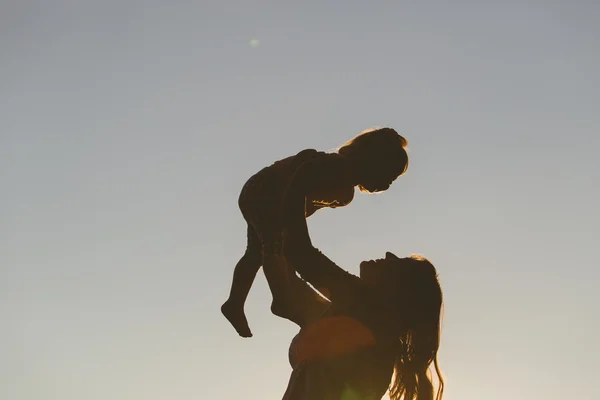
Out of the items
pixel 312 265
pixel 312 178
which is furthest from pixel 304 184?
pixel 312 265

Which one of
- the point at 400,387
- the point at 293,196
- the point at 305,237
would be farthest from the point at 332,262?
the point at 400,387

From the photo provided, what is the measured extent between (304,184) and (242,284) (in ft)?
4.10

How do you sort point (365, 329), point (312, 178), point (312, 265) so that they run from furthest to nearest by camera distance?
1. point (312, 178)
2. point (365, 329)
3. point (312, 265)

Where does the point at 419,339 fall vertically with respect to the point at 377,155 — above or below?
below

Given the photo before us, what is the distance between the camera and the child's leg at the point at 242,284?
187 inches

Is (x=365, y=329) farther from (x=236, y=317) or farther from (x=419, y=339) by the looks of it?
(x=236, y=317)

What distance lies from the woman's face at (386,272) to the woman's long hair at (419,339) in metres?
0.06

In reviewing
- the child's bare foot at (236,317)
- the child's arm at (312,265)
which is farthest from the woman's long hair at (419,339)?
the child's bare foot at (236,317)

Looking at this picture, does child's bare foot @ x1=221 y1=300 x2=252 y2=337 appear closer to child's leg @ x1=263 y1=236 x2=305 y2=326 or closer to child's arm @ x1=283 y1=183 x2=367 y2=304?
child's leg @ x1=263 y1=236 x2=305 y2=326

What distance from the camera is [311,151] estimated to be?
436cm

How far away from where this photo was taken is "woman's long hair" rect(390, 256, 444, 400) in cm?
383

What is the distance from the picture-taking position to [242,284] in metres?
4.79

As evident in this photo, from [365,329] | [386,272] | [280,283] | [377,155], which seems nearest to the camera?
[365,329]

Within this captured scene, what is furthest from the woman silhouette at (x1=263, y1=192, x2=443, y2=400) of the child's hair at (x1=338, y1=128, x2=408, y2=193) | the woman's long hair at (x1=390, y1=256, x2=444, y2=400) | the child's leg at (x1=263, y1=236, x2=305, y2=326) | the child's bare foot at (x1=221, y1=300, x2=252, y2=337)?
the child's bare foot at (x1=221, y1=300, x2=252, y2=337)
